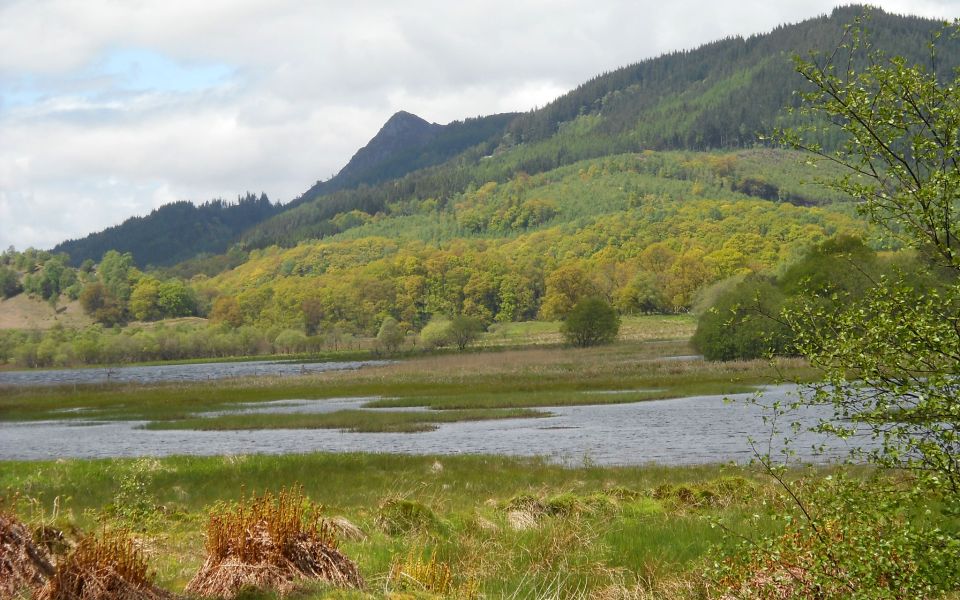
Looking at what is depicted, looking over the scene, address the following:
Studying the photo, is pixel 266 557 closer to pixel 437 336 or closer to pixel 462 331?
pixel 462 331

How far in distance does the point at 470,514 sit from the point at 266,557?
8.64 m

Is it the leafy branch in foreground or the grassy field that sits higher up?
the leafy branch in foreground

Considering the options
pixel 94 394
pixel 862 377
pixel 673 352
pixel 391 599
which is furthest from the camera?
pixel 673 352

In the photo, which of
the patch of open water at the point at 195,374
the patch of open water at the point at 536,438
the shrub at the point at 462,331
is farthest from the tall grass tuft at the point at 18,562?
the shrub at the point at 462,331

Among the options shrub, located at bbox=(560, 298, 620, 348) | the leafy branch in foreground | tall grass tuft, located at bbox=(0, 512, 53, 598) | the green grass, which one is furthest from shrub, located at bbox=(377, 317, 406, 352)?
the leafy branch in foreground

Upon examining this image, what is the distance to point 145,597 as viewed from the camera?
8.94 meters

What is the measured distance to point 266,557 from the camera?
391 inches

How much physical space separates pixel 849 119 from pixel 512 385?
220ft

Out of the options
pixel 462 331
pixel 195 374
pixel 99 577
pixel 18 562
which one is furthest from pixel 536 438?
pixel 462 331

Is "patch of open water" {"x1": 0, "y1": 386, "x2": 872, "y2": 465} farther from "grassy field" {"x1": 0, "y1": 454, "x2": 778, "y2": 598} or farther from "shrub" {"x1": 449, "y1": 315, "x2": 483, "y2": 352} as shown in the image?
"shrub" {"x1": 449, "y1": 315, "x2": 483, "y2": 352}

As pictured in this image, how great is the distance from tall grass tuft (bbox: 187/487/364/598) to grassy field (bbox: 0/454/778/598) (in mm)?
374

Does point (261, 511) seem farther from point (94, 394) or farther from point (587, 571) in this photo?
point (94, 394)

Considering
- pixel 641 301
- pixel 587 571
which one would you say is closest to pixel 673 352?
pixel 641 301

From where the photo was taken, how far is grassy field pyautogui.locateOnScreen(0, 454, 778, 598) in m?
11.5
